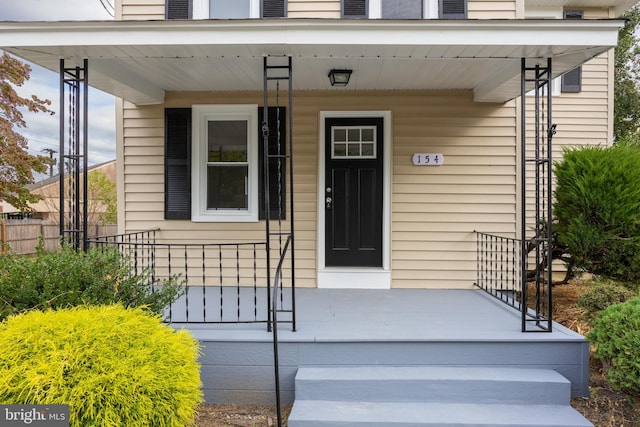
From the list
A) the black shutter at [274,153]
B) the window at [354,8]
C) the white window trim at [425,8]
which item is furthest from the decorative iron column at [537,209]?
the black shutter at [274,153]

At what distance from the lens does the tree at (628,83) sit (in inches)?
434

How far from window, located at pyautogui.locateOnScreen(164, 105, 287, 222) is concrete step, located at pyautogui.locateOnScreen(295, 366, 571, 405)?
251 centimetres

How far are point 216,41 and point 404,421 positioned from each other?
3051mm

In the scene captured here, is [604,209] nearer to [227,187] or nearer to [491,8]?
[491,8]

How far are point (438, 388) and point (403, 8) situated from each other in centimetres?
406

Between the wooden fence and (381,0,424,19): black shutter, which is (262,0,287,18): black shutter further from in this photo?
the wooden fence

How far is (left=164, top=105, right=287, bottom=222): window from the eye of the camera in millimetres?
5203

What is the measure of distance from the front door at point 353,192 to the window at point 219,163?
1.91 ft

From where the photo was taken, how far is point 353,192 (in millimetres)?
5207

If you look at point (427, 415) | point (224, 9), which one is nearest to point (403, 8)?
point (224, 9)

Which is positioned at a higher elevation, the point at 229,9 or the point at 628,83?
the point at 628,83

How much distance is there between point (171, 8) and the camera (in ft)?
16.5

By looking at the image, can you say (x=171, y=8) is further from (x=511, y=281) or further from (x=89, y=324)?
(x=511, y=281)

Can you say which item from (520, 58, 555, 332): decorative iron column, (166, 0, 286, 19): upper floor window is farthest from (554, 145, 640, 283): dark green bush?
(166, 0, 286, 19): upper floor window
